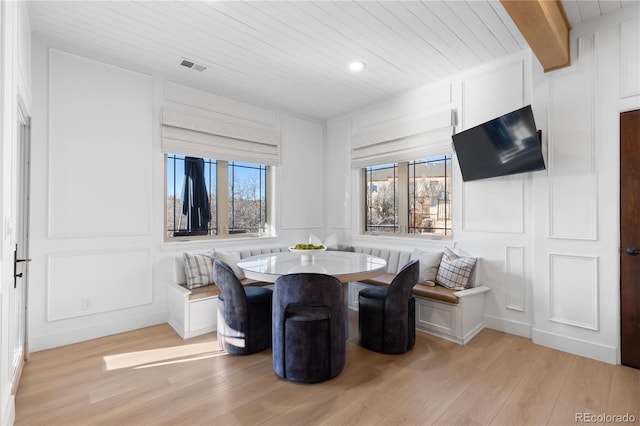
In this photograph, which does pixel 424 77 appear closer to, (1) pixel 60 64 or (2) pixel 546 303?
(2) pixel 546 303

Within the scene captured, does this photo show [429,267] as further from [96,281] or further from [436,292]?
[96,281]

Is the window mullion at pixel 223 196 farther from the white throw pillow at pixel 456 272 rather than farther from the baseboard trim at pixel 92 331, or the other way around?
the white throw pillow at pixel 456 272

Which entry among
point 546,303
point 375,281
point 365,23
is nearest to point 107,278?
point 375,281

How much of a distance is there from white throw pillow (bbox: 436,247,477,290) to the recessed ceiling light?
2.31 m

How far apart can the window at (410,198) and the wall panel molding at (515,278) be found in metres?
0.75

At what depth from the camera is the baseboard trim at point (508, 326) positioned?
10.6ft

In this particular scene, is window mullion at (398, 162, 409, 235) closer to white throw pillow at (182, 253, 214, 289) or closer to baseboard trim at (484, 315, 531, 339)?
baseboard trim at (484, 315, 531, 339)

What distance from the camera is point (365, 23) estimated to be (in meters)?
2.76

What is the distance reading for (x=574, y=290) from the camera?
287 centimetres

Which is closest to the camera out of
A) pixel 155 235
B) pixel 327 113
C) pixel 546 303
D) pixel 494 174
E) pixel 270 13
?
pixel 270 13

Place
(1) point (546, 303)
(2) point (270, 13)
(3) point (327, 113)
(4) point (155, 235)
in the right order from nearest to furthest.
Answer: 1. (2) point (270, 13)
2. (1) point (546, 303)
3. (4) point (155, 235)
4. (3) point (327, 113)

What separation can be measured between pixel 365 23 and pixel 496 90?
1674 millimetres

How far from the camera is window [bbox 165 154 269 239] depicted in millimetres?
3998

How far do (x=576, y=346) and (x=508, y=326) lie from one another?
590 mm
